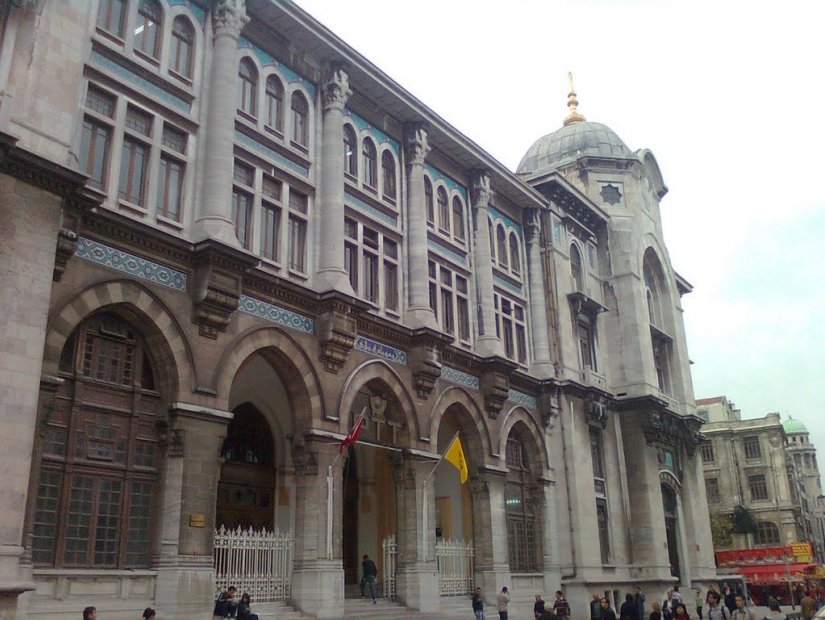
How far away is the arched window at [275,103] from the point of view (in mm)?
23672

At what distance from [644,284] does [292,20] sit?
1033 inches

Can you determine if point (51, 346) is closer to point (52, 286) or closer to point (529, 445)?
point (52, 286)

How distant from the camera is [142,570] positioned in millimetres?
17203

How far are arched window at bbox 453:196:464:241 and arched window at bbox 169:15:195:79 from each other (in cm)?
1256

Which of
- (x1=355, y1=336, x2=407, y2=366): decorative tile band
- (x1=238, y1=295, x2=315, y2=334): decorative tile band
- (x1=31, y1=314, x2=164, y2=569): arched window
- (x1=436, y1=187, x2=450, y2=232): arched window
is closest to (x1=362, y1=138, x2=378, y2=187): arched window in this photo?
(x1=436, y1=187, x2=450, y2=232): arched window

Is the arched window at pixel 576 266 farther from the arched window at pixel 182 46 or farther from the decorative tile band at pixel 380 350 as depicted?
the arched window at pixel 182 46

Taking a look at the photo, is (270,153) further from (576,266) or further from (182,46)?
(576,266)

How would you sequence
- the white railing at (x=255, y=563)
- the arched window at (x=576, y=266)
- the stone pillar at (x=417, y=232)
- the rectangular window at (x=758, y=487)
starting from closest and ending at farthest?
the white railing at (x=255, y=563) → the stone pillar at (x=417, y=232) → the arched window at (x=576, y=266) → the rectangular window at (x=758, y=487)

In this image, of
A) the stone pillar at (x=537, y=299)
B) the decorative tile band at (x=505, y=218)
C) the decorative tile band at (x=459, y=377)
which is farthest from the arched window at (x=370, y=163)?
the stone pillar at (x=537, y=299)

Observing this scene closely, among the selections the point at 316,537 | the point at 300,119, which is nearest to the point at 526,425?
the point at 316,537

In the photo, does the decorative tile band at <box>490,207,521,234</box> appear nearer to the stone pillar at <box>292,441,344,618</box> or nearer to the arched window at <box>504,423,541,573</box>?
the arched window at <box>504,423,541,573</box>

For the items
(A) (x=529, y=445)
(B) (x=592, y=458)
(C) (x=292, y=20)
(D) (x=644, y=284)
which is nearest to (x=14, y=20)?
(C) (x=292, y=20)

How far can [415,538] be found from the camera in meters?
24.7

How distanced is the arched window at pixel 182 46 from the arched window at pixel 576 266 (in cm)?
2190
